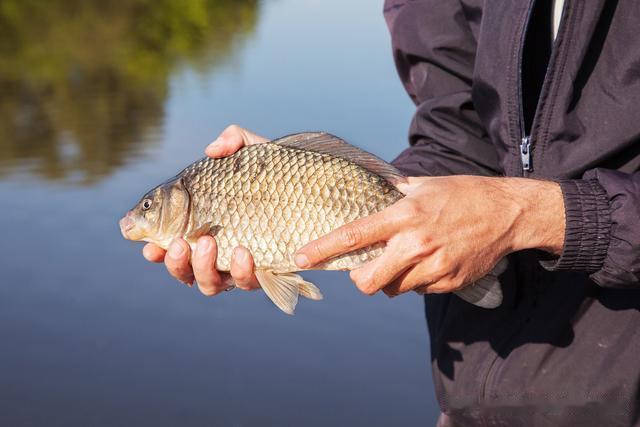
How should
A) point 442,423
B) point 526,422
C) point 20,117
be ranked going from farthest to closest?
point 20,117 < point 442,423 < point 526,422

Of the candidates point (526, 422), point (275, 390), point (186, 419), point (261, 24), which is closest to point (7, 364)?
point (186, 419)

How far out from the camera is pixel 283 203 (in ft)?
6.84

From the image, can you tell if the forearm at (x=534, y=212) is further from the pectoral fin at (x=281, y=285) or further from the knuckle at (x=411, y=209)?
the pectoral fin at (x=281, y=285)

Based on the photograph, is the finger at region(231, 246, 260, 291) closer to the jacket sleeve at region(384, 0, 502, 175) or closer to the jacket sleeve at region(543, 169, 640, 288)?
the jacket sleeve at region(384, 0, 502, 175)

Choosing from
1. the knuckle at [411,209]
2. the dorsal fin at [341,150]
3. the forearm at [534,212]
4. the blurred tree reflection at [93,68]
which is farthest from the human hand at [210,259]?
the blurred tree reflection at [93,68]

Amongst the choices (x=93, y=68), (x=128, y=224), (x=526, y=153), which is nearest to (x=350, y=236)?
(x=526, y=153)

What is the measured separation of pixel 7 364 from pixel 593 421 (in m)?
2.88

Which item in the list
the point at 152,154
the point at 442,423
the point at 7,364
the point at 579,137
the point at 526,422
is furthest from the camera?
the point at 152,154

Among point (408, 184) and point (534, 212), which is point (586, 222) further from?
point (408, 184)

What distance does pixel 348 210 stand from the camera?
202 cm

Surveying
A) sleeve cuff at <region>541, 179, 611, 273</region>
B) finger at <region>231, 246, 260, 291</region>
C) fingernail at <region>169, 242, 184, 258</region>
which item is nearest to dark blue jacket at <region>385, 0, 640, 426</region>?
sleeve cuff at <region>541, 179, 611, 273</region>

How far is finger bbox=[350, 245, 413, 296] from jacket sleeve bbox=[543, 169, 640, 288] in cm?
34

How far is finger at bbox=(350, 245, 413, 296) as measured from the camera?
183 centimetres

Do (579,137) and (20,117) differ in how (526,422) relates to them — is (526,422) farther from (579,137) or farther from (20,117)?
(20,117)
